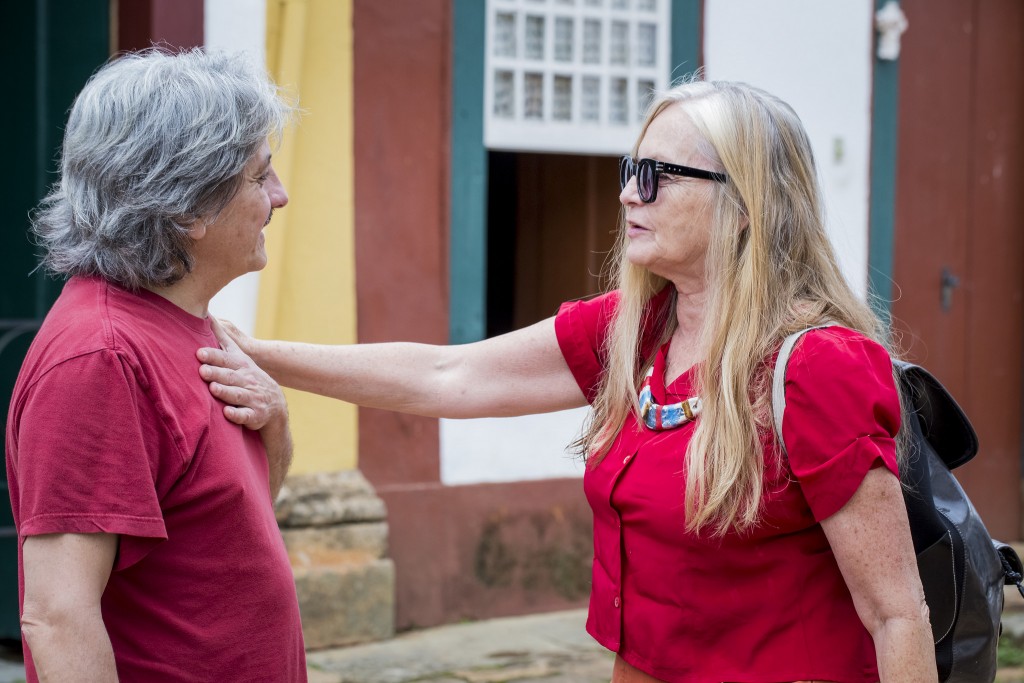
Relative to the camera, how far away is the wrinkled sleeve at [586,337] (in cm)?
252

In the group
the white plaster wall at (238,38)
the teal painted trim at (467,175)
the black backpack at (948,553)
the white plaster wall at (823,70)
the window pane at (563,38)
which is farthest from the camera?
the white plaster wall at (823,70)

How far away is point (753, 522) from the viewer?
6.64 ft

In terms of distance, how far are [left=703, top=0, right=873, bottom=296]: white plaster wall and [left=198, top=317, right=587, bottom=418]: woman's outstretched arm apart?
3.48 m

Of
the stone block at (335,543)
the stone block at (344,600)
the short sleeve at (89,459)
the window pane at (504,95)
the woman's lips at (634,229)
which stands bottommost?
the stone block at (344,600)

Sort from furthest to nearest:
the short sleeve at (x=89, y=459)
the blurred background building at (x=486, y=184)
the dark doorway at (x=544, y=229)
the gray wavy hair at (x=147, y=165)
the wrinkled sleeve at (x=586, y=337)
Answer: the dark doorway at (x=544, y=229) → the blurred background building at (x=486, y=184) → the wrinkled sleeve at (x=586, y=337) → the gray wavy hair at (x=147, y=165) → the short sleeve at (x=89, y=459)

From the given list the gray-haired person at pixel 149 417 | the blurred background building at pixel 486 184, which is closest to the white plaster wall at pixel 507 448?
the blurred background building at pixel 486 184

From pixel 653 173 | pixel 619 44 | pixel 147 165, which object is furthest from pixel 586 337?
pixel 619 44

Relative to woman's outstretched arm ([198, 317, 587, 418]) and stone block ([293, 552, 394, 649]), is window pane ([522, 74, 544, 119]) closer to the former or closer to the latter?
stone block ([293, 552, 394, 649])

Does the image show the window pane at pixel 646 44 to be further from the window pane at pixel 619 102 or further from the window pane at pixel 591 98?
the window pane at pixel 591 98

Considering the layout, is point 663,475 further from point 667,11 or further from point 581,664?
point 667,11

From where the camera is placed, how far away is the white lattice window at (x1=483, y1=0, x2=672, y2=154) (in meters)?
5.33

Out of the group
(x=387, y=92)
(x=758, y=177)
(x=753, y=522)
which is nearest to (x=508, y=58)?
(x=387, y=92)

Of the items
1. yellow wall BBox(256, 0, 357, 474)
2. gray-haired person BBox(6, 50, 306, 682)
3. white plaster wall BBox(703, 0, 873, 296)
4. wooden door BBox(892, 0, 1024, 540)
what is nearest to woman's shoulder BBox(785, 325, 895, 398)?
gray-haired person BBox(6, 50, 306, 682)

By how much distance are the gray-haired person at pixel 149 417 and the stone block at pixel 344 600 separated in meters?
2.76
